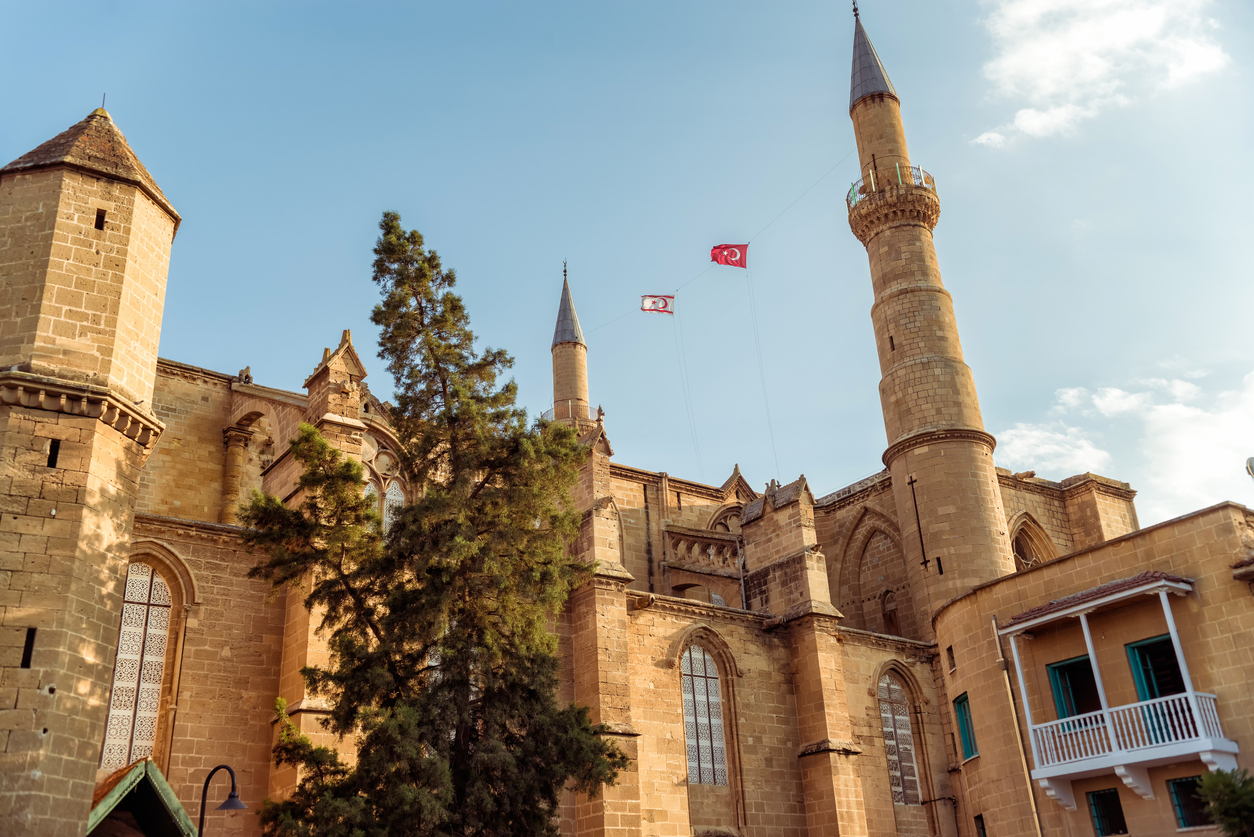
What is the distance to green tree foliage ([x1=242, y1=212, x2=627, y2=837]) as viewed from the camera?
1248cm

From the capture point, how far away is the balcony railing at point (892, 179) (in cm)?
2978

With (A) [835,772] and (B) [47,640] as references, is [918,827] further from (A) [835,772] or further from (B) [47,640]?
(B) [47,640]

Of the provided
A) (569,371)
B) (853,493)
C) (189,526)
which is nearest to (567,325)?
(569,371)

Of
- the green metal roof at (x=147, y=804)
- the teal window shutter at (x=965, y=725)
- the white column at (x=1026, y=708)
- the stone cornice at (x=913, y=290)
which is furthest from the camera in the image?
the stone cornice at (x=913, y=290)

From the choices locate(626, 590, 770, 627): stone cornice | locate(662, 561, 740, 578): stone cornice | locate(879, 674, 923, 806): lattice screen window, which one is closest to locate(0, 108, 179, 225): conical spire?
locate(626, 590, 770, 627): stone cornice

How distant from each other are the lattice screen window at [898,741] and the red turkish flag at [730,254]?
43.0ft

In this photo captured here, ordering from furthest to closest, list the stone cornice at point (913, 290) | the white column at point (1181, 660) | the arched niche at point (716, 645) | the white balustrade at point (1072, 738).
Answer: the stone cornice at point (913, 290) → the arched niche at point (716, 645) → the white balustrade at point (1072, 738) → the white column at point (1181, 660)

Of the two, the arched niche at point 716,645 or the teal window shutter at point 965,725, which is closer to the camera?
Result: the teal window shutter at point 965,725

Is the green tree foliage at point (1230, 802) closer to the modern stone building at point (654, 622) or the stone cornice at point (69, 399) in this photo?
the modern stone building at point (654, 622)

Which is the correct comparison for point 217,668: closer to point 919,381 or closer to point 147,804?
point 147,804

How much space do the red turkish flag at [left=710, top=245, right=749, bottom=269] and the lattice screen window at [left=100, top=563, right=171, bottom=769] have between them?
19498mm

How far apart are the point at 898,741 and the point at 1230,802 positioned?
1273 centimetres

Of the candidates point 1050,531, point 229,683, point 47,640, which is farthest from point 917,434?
point 47,640

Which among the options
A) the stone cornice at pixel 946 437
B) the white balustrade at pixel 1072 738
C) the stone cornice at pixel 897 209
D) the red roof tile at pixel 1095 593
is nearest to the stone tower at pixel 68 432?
the white balustrade at pixel 1072 738
